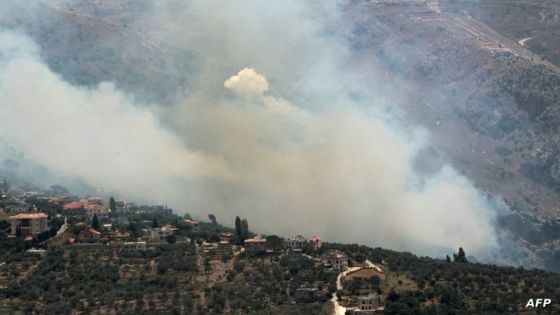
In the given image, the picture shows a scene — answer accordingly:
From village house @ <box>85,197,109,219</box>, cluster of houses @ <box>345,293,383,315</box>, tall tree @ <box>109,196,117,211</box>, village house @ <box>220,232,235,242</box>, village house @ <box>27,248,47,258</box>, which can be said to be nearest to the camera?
cluster of houses @ <box>345,293,383,315</box>

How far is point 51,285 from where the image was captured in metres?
103

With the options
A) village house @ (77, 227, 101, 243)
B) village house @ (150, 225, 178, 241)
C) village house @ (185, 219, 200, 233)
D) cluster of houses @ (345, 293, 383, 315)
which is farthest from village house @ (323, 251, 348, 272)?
village house @ (77, 227, 101, 243)

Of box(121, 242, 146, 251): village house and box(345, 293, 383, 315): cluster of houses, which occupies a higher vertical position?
box(121, 242, 146, 251): village house

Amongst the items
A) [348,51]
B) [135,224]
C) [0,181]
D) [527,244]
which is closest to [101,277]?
[135,224]

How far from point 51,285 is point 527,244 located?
188ft

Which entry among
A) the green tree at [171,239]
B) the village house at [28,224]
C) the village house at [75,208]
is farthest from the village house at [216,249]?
the village house at [75,208]

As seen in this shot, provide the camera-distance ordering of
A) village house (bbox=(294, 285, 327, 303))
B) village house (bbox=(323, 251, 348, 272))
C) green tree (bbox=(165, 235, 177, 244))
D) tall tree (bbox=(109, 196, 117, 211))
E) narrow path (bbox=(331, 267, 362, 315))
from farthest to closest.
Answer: tall tree (bbox=(109, 196, 117, 211))
green tree (bbox=(165, 235, 177, 244))
village house (bbox=(323, 251, 348, 272))
village house (bbox=(294, 285, 327, 303))
narrow path (bbox=(331, 267, 362, 315))

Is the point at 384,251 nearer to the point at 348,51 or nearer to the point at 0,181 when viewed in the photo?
the point at 0,181

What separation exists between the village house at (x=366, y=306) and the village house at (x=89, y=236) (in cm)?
2362

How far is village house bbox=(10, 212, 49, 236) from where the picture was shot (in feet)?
384

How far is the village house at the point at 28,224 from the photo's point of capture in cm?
11712

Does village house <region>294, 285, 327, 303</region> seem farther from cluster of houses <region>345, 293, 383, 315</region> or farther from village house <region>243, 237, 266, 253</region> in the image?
village house <region>243, 237, 266, 253</region>

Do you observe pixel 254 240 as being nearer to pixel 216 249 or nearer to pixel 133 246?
pixel 216 249

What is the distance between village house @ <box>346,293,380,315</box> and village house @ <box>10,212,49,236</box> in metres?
28.9
